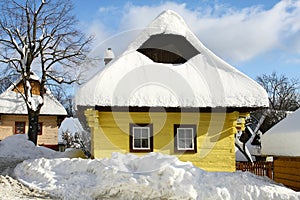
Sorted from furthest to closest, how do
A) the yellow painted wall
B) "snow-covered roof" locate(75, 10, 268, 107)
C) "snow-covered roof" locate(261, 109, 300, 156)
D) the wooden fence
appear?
the yellow painted wall
the wooden fence
"snow-covered roof" locate(75, 10, 268, 107)
"snow-covered roof" locate(261, 109, 300, 156)

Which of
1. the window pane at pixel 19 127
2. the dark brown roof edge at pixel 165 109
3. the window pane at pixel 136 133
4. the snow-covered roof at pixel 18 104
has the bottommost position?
the window pane at pixel 19 127

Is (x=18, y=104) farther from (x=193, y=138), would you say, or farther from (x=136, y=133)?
(x=193, y=138)

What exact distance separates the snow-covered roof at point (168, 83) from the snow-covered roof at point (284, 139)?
7.46 feet

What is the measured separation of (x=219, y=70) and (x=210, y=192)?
528 centimetres

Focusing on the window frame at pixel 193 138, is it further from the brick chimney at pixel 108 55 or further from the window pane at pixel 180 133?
the brick chimney at pixel 108 55

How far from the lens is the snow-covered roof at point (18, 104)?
84.9ft

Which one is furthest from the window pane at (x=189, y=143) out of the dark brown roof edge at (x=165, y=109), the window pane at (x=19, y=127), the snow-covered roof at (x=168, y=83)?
the window pane at (x=19, y=127)

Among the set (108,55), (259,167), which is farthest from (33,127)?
(259,167)

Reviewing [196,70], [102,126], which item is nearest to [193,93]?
[196,70]

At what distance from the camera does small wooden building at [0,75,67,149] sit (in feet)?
85.5

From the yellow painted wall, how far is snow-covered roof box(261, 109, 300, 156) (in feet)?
71.4

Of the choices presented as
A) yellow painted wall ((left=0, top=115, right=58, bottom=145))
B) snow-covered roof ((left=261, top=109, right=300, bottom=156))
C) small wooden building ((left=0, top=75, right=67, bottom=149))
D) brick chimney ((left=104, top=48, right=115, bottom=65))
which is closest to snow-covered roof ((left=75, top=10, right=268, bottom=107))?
snow-covered roof ((left=261, top=109, right=300, bottom=156))

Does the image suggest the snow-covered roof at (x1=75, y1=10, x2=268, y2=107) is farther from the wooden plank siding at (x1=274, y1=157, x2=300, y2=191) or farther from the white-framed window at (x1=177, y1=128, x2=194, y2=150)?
the wooden plank siding at (x1=274, y1=157, x2=300, y2=191)

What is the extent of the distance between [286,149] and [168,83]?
4601 mm
